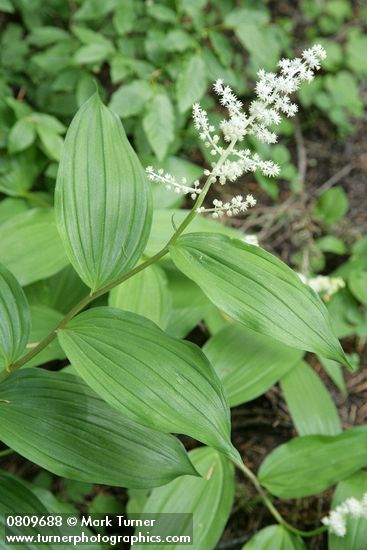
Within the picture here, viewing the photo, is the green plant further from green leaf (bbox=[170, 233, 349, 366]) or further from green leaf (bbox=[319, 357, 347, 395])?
green leaf (bbox=[319, 357, 347, 395])

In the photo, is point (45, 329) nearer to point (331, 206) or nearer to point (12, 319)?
point (12, 319)

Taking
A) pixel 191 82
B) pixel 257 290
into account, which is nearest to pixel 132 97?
pixel 191 82

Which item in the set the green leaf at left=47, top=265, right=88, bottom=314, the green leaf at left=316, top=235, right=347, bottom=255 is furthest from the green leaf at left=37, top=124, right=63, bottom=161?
the green leaf at left=316, top=235, right=347, bottom=255

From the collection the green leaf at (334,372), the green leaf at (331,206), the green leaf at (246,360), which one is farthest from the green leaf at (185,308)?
the green leaf at (331,206)

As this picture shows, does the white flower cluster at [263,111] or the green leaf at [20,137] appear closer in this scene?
the white flower cluster at [263,111]

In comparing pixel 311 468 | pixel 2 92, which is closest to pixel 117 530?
pixel 311 468

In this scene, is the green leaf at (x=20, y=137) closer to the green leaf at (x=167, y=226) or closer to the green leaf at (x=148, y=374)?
the green leaf at (x=167, y=226)

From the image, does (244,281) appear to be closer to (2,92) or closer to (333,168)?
(2,92)
